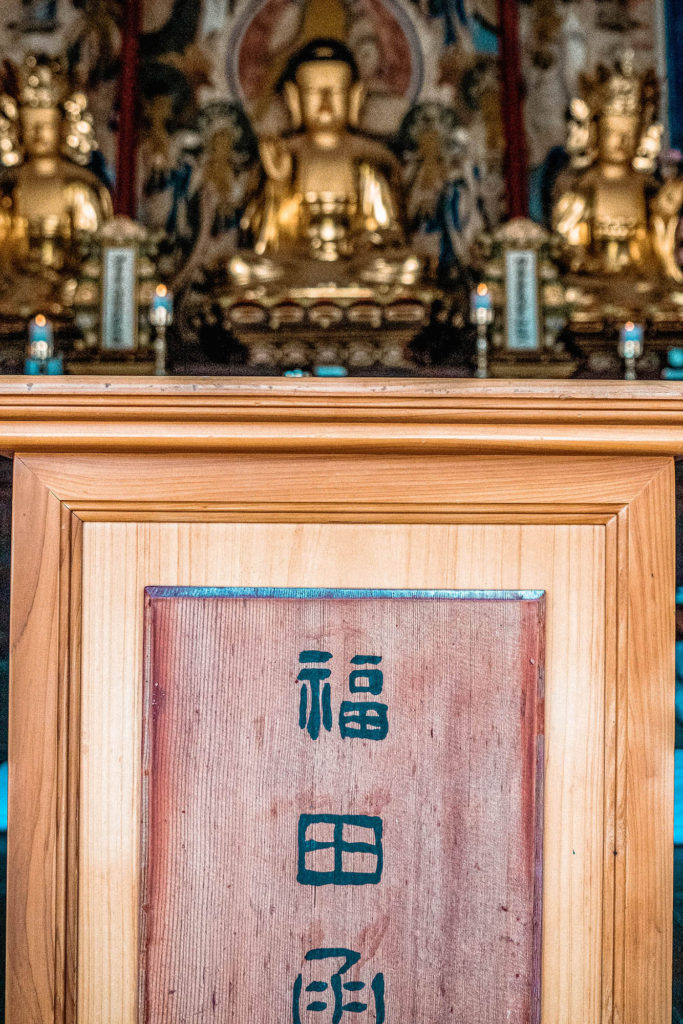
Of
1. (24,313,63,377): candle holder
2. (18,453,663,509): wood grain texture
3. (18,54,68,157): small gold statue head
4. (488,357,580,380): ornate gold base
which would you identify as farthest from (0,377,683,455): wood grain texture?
(18,54,68,157): small gold statue head

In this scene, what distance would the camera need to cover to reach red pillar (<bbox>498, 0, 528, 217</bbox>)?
175 centimetres

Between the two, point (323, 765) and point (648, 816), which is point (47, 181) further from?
point (648, 816)

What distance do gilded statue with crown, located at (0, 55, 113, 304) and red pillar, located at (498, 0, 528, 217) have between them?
3.14 feet

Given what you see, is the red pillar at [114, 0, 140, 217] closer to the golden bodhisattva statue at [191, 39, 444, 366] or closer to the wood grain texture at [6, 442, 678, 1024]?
the golden bodhisattva statue at [191, 39, 444, 366]

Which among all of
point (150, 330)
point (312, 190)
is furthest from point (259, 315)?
point (312, 190)

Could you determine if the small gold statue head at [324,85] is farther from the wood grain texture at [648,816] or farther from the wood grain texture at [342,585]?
the wood grain texture at [648,816]

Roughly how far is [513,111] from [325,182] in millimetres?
472

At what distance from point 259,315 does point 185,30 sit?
770 millimetres

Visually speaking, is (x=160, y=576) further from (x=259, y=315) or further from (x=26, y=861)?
(x=259, y=315)

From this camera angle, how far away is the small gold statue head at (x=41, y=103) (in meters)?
1.77

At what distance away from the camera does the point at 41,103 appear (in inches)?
69.8

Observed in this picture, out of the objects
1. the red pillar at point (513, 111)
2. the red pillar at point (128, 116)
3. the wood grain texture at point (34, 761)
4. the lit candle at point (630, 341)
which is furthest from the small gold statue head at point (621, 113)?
the wood grain texture at point (34, 761)

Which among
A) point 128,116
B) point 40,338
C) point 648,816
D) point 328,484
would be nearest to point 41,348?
point 40,338

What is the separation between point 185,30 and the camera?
6.03ft
